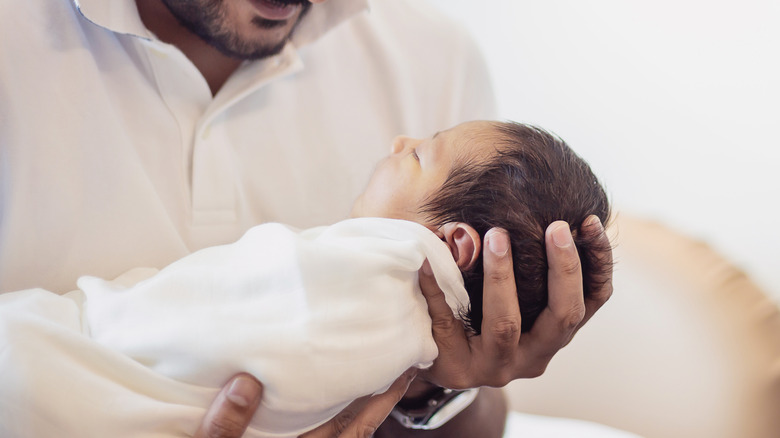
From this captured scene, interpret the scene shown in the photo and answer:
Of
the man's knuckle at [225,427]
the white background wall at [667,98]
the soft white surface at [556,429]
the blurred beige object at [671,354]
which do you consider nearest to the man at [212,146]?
the man's knuckle at [225,427]

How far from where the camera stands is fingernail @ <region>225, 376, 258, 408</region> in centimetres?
84

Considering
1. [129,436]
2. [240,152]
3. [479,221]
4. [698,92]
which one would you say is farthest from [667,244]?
[129,436]

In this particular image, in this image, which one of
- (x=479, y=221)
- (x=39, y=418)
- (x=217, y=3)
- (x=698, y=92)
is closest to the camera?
(x=39, y=418)

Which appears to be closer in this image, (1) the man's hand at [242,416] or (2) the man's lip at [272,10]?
(1) the man's hand at [242,416]

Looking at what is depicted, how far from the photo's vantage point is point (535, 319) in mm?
1021

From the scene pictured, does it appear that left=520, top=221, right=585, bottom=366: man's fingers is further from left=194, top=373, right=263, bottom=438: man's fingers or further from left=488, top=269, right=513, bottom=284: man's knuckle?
left=194, top=373, right=263, bottom=438: man's fingers

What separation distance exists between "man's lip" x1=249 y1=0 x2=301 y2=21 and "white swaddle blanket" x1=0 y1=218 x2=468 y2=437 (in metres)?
0.50

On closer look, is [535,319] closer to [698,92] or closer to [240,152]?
[240,152]

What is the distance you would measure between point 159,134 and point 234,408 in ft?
1.97

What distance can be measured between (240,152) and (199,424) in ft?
1.93


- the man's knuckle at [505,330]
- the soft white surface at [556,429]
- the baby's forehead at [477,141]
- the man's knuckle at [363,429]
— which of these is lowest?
the soft white surface at [556,429]

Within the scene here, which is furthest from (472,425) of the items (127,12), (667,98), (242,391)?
(667,98)

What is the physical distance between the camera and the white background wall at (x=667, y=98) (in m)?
2.00

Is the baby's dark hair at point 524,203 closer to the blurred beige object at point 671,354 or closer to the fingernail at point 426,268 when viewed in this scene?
the fingernail at point 426,268
